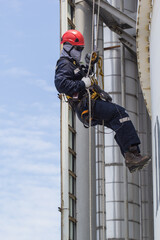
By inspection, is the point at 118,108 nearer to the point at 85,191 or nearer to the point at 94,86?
the point at 94,86

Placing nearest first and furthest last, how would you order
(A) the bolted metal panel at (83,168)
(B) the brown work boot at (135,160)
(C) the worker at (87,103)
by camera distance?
1. (B) the brown work boot at (135,160)
2. (C) the worker at (87,103)
3. (A) the bolted metal panel at (83,168)

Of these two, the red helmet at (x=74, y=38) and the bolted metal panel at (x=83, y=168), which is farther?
the bolted metal panel at (x=83, y=168)

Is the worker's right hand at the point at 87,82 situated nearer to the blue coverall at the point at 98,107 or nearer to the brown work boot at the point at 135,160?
the blue coverall at the point at 98,107

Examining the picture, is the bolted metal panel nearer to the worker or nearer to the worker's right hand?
the worker

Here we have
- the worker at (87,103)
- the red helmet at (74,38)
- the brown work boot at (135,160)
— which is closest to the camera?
the brown work boot at (135,160)

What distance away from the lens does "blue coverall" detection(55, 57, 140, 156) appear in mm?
12742

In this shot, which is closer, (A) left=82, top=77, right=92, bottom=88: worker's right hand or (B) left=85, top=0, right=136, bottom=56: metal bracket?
(A) left=82, top=77, right=92, bottom=88: worker's right hand

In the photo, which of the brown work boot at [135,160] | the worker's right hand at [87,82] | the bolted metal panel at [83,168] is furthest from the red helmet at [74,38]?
the bolted metal panel at [83,168]

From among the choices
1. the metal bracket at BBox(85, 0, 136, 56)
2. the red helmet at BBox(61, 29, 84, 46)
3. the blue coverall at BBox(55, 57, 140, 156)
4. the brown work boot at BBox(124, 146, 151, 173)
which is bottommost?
the brown work boot at BBox(124, 146, 151, 173)

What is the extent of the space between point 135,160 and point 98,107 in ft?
4.06

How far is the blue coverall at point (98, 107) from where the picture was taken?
12.7m

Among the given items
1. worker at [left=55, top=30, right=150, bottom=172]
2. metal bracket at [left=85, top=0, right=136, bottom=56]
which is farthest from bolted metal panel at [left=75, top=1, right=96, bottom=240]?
worker at [left=55, top=30, right=150, bottom=172]

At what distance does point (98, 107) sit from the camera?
12.9 m

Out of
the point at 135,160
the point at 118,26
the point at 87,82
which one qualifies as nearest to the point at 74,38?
the point at 87,82
